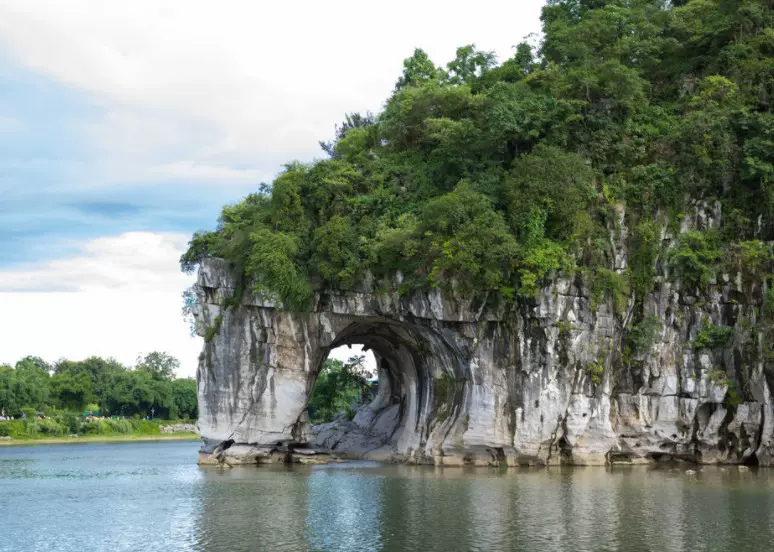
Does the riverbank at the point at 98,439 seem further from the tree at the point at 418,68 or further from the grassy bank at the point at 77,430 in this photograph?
the tree at the point at 418,68

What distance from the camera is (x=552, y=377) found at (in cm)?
2588

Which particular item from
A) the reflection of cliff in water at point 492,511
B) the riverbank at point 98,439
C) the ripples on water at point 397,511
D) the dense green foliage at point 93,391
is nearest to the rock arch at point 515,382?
the ripples on water at point 397,511

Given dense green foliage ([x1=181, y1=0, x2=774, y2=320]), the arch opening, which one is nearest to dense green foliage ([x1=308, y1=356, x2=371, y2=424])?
the arch opening

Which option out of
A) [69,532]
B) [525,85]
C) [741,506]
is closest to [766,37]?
[525,85]

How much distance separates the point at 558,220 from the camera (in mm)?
26391

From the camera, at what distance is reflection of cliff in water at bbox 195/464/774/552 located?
553 inches

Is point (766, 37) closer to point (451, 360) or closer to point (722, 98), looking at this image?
point (722, 98)

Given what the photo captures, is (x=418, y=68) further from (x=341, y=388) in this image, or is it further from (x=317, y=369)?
(x=341, y=388)

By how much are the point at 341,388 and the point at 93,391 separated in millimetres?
28525

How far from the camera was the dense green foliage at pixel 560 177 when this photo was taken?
85.3 feet

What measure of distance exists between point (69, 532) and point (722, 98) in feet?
76.4

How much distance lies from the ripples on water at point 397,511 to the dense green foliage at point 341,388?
1621cm

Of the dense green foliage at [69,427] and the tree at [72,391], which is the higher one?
the tree at [72,391]

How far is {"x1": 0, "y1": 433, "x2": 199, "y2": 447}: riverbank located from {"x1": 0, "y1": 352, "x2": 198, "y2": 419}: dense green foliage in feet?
9.08
